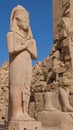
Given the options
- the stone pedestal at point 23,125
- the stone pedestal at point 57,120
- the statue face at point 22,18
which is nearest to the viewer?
the stone pedestal at point 23,125

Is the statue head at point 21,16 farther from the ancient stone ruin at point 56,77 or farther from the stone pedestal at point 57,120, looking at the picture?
the ancient stone ruin at point 56,77

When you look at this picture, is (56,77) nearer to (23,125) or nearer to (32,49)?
(32,49)

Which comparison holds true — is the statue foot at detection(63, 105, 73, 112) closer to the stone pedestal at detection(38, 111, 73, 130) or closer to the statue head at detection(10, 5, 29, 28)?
the stone pedestal at detection(38, 111, 73, 130)

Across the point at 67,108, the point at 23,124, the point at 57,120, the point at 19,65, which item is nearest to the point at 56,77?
the point at 67,108

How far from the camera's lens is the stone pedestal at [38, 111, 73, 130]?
8.31m

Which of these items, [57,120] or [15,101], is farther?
[57,120]

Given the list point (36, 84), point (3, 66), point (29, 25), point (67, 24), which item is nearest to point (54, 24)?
point (67, 24)

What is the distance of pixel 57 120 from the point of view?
27.8ft

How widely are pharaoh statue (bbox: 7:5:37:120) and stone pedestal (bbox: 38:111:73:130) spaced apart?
4.66 feet

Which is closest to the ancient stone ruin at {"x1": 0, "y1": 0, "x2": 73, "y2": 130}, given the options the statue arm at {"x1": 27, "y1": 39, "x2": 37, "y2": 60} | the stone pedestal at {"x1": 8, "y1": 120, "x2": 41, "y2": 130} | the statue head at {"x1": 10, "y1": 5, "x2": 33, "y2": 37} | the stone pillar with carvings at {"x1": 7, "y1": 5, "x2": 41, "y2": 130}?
the stone pedestal at {"x1": 8, "y1": 120, "x2": 41, "y2": 130}

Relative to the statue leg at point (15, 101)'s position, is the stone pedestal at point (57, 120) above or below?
below

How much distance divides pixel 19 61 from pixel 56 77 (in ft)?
28.3

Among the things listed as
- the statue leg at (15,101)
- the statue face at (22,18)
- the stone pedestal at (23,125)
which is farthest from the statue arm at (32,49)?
the stone pedestal at (23,125)

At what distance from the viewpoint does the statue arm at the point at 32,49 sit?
757cm
